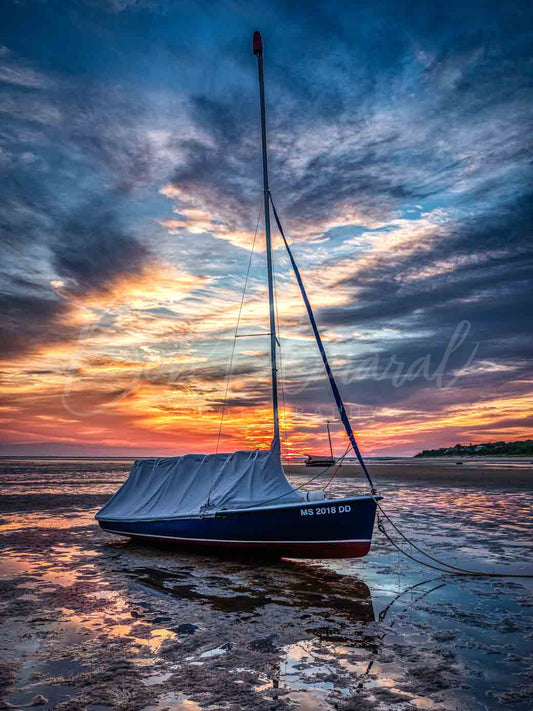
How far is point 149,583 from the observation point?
1273 centimetres

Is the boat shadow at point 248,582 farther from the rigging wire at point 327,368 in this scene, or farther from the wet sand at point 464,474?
the wet sand at point 464,474

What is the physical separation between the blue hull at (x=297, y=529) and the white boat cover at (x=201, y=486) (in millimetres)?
643

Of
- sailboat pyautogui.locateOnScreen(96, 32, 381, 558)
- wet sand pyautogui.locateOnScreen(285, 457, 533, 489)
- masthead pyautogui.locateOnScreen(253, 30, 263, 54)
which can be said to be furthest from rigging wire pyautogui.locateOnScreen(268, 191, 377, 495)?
wet sand pyautogui.locateOnScreen(285, 457, 533, 489)

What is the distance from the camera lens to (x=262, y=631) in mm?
8930

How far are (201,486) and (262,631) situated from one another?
8633 millimetres

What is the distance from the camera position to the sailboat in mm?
13617

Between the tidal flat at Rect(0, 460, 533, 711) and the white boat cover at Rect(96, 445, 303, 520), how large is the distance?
1.55 metres

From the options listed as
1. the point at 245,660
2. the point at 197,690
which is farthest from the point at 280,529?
the point at 197,690

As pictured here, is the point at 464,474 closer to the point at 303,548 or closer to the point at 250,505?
the point at 250,505

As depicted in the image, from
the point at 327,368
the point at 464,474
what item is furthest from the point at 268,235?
the point at 464,474

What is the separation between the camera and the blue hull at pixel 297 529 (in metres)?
13.4

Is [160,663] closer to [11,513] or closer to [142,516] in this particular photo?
[142,516]

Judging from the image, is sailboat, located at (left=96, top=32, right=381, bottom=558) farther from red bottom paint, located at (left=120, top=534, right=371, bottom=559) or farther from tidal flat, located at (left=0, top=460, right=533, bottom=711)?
tidal flat, located at (left=0, top=460, right=533, bottom=711)

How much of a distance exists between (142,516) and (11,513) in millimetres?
12572
